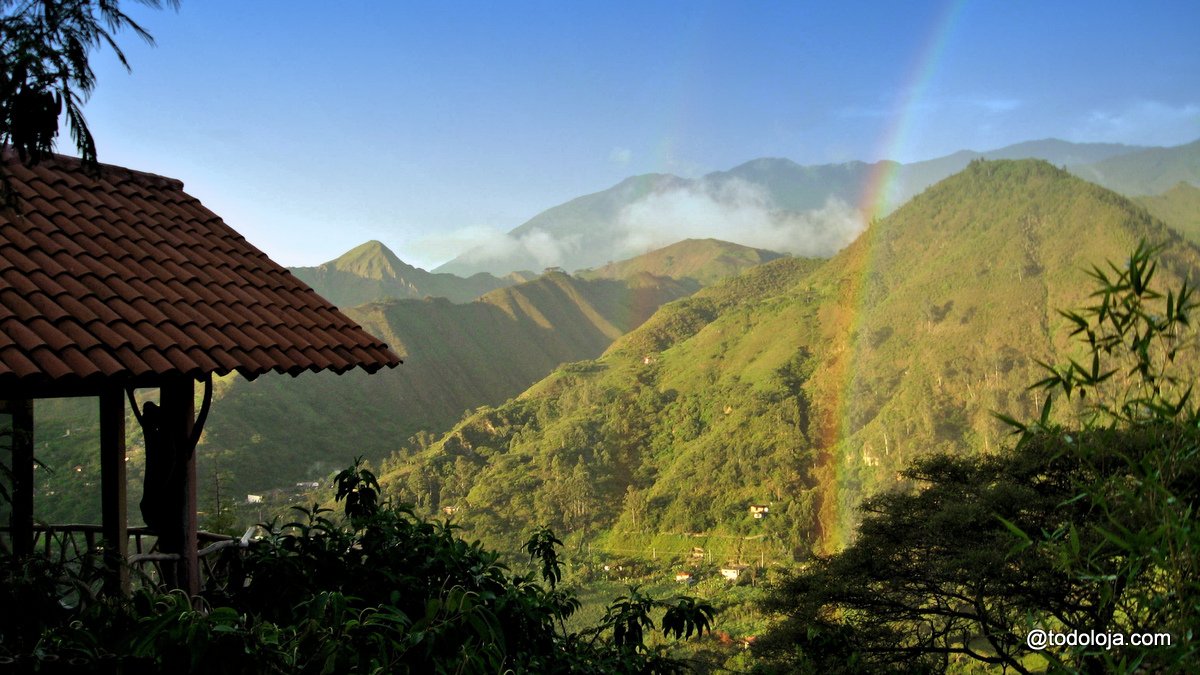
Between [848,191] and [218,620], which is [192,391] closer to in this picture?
[218,620]

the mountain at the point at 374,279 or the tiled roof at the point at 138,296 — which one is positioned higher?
the mountain at the point at 374,279

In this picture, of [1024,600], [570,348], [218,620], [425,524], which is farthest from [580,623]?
[570,348]

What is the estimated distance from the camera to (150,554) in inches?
148

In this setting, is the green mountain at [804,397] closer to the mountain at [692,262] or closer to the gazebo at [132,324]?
the gazebo at [132,324]

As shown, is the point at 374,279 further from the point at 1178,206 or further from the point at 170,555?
the point at 170,555

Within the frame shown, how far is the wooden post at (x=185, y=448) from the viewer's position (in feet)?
12.8

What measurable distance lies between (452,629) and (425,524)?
1.61 metres

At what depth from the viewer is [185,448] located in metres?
3.88

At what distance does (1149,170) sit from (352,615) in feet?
369

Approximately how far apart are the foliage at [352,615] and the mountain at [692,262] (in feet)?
363

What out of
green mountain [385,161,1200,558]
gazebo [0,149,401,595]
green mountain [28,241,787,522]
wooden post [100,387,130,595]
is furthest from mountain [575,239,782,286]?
wooden post [100,387,130,595]

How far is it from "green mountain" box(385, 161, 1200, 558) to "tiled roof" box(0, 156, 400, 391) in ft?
129

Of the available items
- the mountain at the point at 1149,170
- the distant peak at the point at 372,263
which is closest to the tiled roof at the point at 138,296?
the mountain at the point at 1149,170

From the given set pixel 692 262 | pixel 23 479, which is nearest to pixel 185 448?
pixel 23 479
